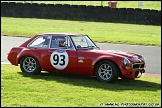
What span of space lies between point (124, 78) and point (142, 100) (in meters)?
2.68

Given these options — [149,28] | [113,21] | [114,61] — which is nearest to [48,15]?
[113,21]

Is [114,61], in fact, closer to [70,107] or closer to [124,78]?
[124,78]

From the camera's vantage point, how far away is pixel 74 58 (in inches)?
386

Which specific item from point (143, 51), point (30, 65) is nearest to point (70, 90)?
point (30, 65)

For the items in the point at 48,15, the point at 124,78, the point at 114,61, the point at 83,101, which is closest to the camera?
the point at 83,101

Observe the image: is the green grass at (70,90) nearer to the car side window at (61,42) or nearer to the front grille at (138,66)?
the front grille at (138,66)

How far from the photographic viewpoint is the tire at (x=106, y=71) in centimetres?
936

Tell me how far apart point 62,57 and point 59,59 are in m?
0.09

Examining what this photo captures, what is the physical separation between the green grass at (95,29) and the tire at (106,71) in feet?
35.5

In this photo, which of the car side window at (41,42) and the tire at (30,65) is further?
the car side window at (41,42)

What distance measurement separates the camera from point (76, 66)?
9812 millimetres

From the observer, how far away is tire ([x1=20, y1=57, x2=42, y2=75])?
10297 millimetres

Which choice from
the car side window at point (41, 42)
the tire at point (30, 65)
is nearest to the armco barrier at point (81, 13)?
the car side window at point (41, 42)

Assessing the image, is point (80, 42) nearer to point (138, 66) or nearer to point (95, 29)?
point (138, 66)
